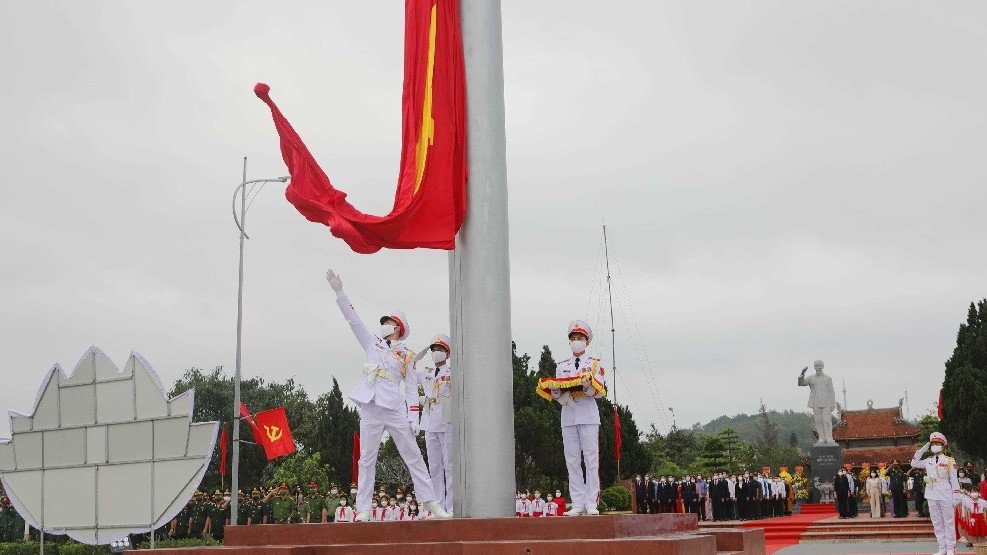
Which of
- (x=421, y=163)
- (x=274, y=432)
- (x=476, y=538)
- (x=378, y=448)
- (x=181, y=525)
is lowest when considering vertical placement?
(x=181, y=525)

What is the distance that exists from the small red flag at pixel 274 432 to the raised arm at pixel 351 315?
13.5 metres

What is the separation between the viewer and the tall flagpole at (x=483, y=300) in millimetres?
7598

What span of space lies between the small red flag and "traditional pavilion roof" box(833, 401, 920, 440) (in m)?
28.6

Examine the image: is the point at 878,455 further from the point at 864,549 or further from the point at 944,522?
the point at 944,522

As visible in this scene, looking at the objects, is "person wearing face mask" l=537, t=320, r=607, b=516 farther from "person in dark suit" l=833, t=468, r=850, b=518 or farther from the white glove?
"person in dark suit" l=833, t=468, r=850, b=518

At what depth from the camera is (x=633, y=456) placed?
30.4 metres

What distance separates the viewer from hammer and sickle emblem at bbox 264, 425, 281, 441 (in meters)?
21.4

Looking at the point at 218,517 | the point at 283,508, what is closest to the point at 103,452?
the point at 218,517

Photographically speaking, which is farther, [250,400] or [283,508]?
[250,400]

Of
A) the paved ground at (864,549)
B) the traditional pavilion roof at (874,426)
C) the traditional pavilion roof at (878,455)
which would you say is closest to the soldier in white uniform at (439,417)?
the paved ground at (864,549)

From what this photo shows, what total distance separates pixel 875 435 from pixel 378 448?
125 ft

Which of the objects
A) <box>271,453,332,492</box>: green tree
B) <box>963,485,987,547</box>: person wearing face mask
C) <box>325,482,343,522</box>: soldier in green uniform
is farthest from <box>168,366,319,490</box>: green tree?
<box>963,485,987,547</box>: person wearing face mask

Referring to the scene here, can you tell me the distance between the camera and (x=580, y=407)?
8.51m

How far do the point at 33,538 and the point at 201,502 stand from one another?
4452 mm
